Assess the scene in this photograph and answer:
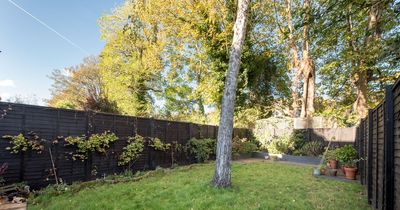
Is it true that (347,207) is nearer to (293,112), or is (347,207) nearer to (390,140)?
(390,140)

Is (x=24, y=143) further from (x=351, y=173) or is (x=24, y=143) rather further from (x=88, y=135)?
(x=351, y=173)

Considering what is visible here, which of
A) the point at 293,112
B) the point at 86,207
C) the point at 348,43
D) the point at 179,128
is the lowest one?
the point at 86,207

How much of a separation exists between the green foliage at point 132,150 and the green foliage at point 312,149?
7.34 metres

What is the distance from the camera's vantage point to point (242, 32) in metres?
5.21

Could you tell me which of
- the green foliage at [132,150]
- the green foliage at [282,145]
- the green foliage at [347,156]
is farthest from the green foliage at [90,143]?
the green foliage at [282,145]

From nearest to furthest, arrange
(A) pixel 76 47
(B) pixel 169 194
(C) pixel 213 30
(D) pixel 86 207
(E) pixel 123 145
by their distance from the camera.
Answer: (D) pixel 86 207
(B) pixel 169 194
(E) pixel 123 145
(C) pixel 213 30
(A) pixel 76 47

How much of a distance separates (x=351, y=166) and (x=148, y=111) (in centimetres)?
1275

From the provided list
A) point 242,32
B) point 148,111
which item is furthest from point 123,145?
point 148,111

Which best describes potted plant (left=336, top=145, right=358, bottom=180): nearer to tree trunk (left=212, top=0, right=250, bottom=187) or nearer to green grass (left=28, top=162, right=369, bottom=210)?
green grass (left=28, top=162, right=369, bottom=210)

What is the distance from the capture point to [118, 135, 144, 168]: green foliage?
246 inches

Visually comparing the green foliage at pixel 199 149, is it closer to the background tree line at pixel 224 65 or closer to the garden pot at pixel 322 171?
the background tree line at pixel 224 65

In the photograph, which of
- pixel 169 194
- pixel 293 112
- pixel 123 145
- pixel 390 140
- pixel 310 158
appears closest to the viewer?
pixel 390 140

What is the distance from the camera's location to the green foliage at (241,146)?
434 inches

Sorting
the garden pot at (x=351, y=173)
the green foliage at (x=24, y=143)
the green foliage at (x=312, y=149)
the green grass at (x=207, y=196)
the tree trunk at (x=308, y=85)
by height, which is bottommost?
the green grass at (x=207, y=196)
